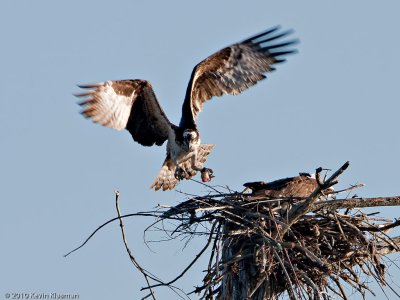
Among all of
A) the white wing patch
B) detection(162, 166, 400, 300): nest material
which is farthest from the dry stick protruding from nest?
the white wing patch

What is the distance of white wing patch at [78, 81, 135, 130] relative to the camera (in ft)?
36.1

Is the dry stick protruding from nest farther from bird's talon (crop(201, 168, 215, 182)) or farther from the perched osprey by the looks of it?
bird's talon (crop(201, 168, 215, 182))

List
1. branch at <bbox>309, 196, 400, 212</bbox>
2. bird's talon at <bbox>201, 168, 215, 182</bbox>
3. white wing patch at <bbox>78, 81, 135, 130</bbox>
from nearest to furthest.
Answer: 1. branch at <bbox>309, 196, 400, 212</bbox>
2. white wing patch at <bbox>78, 81, 135, 130</bbox>
3. bird's talon at <bbox>201, 168, 215, 182</bbox>

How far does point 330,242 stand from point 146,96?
379 cm

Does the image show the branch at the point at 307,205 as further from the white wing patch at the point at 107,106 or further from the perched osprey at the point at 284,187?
the white wing patch at the point at 107,106

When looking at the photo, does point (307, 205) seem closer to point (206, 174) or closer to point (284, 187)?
point (284, 187)

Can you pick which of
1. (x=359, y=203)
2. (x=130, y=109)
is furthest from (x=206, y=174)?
(x=359, y=203)

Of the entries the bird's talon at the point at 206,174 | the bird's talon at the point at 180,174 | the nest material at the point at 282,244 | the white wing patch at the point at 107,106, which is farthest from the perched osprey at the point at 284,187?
the bird's talon at the point at 180,174

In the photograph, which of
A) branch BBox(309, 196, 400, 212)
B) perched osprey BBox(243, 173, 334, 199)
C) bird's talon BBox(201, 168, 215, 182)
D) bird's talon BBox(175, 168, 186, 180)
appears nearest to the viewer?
branch BBox(309, 196, 400, 212)

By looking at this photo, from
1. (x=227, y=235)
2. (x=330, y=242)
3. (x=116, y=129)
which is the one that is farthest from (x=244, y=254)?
(x=116, y=129)

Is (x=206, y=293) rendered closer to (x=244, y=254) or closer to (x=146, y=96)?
(x=244, y=254)

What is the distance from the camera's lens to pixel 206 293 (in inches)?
331

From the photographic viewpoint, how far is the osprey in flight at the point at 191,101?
1155 centimetres

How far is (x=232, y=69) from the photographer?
11.9 m
